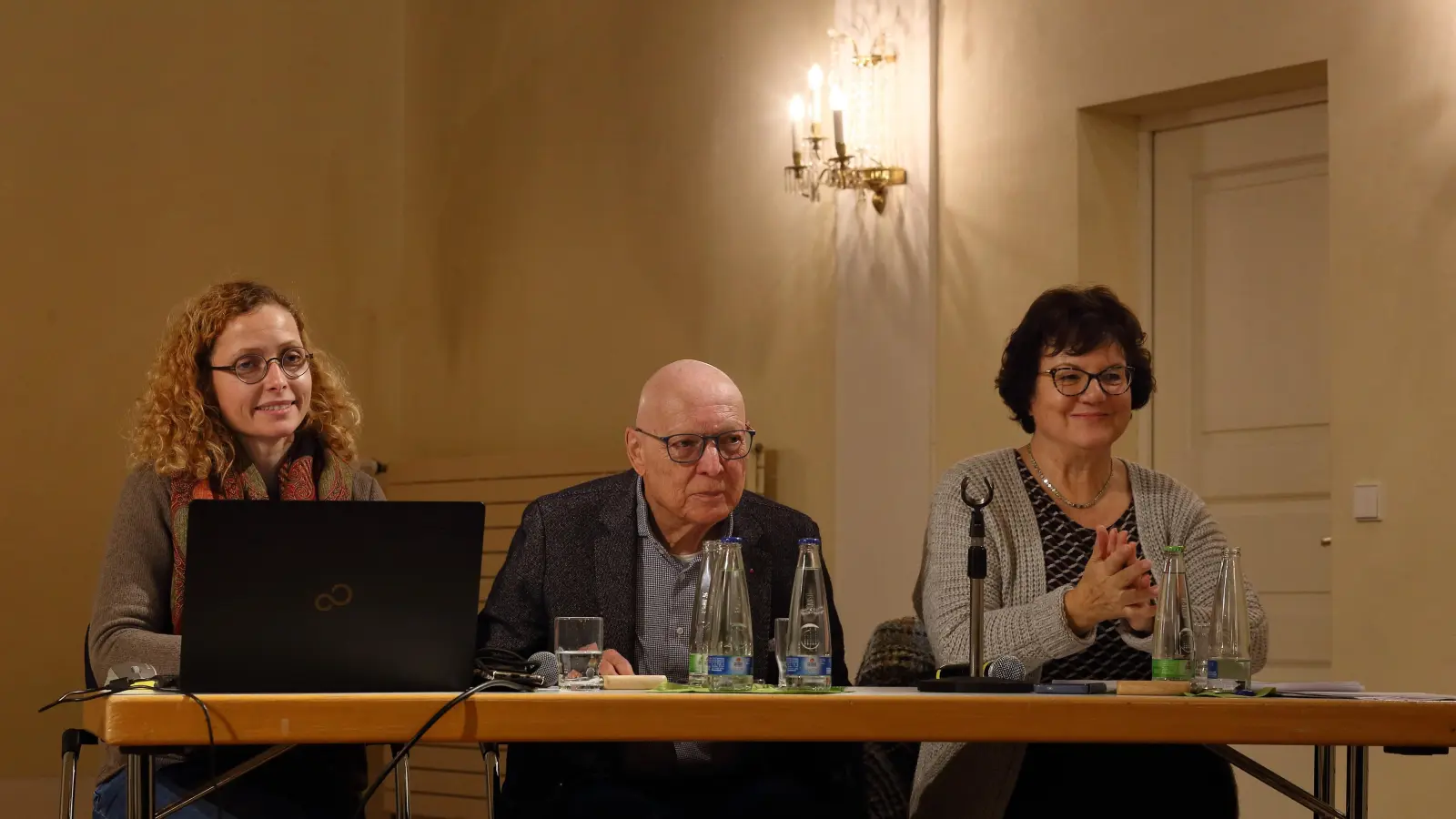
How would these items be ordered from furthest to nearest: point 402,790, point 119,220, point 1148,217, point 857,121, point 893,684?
point 119,220
point 857,121
point 1148,217
point 893,684
point 402,790

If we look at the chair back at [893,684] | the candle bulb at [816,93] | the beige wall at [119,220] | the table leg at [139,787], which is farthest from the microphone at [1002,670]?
the beige wall at [119,220]

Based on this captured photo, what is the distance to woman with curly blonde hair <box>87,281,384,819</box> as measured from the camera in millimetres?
2477

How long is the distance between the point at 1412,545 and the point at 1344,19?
1242mm

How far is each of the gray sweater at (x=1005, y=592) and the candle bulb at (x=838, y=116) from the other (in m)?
1.86

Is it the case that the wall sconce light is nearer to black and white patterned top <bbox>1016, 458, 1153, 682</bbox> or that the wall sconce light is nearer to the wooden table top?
black and white patterned top <bbox>1016, 458, 1153, 682</bbox>

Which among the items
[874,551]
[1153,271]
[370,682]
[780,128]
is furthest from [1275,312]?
[370,682]

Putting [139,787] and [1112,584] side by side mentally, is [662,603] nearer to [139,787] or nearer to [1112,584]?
[1112,584]

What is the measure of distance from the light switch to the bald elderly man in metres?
1.66

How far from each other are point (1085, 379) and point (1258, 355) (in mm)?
1555

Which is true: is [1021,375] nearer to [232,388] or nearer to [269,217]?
[232,388]

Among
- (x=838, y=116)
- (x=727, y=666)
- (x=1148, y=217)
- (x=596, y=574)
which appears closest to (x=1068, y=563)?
(x=596, y=574)

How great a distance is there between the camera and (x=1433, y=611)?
12.1 ft

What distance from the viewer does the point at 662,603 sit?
8.94 ft

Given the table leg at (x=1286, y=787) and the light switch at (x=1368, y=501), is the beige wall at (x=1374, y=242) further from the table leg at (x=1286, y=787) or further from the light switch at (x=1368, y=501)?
the table leg at (x=1286, y=787)
